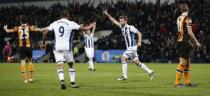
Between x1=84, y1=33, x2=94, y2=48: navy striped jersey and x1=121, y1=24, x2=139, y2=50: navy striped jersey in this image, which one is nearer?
x1=121, y1=24, x2=139, y2=50: navy striped jersey

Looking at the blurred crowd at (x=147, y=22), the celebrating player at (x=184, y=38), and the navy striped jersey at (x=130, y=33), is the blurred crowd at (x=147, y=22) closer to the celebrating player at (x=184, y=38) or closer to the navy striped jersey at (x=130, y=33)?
the navy striped jersey at (x=130, y=33)

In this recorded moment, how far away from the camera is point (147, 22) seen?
46125mm

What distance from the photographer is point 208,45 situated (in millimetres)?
40969

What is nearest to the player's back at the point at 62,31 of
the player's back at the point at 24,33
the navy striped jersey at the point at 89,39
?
the player's back at the point at 24,33

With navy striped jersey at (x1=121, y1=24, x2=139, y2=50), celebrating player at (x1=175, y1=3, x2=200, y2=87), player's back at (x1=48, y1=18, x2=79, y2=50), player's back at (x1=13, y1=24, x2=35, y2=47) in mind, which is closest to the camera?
celebrating player at (x1=175, y1=3, x2=200, y2=87)

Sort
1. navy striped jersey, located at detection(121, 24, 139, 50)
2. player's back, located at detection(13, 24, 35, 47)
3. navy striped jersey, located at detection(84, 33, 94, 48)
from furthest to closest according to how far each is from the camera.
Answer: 1. navy striped jersey, located at detection(84, 33, 94, 48)
2. navy striped jersey, located at detection(121, 24, 139, 50)
3. player's back, located at detection(13, 24, 35, 47)

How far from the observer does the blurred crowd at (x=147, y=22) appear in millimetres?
42000

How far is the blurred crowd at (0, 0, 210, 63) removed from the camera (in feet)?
138

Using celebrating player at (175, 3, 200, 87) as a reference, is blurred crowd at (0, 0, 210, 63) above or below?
above

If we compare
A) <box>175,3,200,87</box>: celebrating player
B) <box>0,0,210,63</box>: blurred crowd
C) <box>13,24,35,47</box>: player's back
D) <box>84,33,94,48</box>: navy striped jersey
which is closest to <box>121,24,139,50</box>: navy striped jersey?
<box>13,24,35,47</box>: player's back

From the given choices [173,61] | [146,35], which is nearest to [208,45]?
[173,61]

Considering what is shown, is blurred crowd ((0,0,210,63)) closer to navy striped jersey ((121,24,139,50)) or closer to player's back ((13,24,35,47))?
navy striped jersey ((121,24,139,50))

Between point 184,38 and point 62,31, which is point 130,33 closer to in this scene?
point 184,38

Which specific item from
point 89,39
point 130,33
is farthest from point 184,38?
point 89,39
